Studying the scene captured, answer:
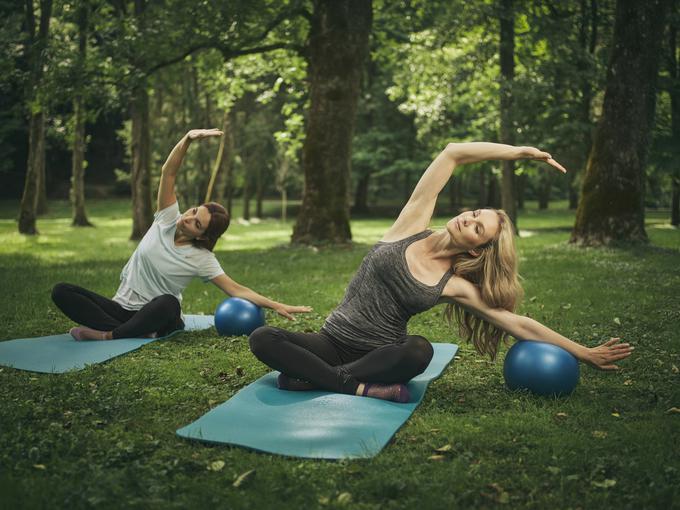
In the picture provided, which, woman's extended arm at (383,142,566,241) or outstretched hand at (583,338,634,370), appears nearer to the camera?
outstretched hand at (583,338,634,370)

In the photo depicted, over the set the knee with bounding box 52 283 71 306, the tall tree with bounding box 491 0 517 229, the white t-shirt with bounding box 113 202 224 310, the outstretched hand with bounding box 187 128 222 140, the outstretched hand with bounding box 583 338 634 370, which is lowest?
the outstretched hand with bounding box 583 338 634 370

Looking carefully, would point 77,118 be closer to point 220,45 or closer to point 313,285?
point 220,45

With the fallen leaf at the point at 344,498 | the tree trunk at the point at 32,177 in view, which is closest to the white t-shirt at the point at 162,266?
the fallen leaf at the point at 344,498

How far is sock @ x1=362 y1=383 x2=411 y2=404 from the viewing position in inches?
204

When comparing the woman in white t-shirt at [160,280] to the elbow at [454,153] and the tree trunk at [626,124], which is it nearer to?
the elbow at [454,153]

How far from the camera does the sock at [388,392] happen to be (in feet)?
17.0

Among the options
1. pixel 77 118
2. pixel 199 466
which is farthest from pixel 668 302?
pixel 77 118

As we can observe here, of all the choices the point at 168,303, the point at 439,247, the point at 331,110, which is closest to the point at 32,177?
the point at 331,110

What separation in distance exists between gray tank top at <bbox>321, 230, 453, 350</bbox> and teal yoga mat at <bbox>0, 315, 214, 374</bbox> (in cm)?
245

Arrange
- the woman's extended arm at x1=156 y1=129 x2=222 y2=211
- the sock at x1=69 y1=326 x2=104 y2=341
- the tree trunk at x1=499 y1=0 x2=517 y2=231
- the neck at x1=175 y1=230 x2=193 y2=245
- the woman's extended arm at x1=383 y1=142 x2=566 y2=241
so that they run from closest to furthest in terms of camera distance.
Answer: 1. the woman's extended arm at x1=383 y1=142 x2=566 y2=241
2. the woman's extended arm at x1=156 y1=129 x2=222 y2=211
3. the sock at x1=69 y1=326 x2=104 y2=341
4. the neck at x1=175 y1=230 x2=193 y2=245
5. the tree trunk at x1=499 y1=0 x2=517 y2=231

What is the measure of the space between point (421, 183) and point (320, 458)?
7.56ft

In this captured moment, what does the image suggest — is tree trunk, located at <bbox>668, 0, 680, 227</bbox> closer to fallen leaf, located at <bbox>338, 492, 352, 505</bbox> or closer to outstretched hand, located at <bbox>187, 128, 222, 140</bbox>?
outstretched hand, located at <bbox>187, 128, 222, 140</bbox>

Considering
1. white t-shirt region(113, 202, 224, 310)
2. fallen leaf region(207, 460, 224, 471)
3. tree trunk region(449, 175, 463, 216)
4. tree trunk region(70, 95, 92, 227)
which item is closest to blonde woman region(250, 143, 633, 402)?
fallen leaf region(207, 460, 224, 471)

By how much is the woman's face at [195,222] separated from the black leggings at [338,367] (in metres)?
2.23
